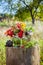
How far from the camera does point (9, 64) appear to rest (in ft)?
18.4

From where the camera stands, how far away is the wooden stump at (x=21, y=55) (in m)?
5.41

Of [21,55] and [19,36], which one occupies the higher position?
[19,36]

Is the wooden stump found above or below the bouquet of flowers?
below

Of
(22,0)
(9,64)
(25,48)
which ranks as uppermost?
(25,48)

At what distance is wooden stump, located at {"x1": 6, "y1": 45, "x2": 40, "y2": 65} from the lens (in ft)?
17.7

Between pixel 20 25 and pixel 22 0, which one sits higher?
pixel 20 25

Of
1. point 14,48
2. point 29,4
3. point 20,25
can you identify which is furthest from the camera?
point 29,4

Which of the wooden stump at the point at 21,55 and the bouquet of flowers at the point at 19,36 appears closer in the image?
the wooden stump at the point at 21,55

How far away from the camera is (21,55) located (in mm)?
5430

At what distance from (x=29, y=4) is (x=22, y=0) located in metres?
1.45

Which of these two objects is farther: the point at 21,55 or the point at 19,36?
the point at 19,36

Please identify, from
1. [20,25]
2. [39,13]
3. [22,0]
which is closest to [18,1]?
[22,0]

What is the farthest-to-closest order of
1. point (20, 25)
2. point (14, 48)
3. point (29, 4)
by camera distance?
point (29, 4) < point (20, 25) < point (14, 48)

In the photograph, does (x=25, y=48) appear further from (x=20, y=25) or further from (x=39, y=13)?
(x=39, y=13)
